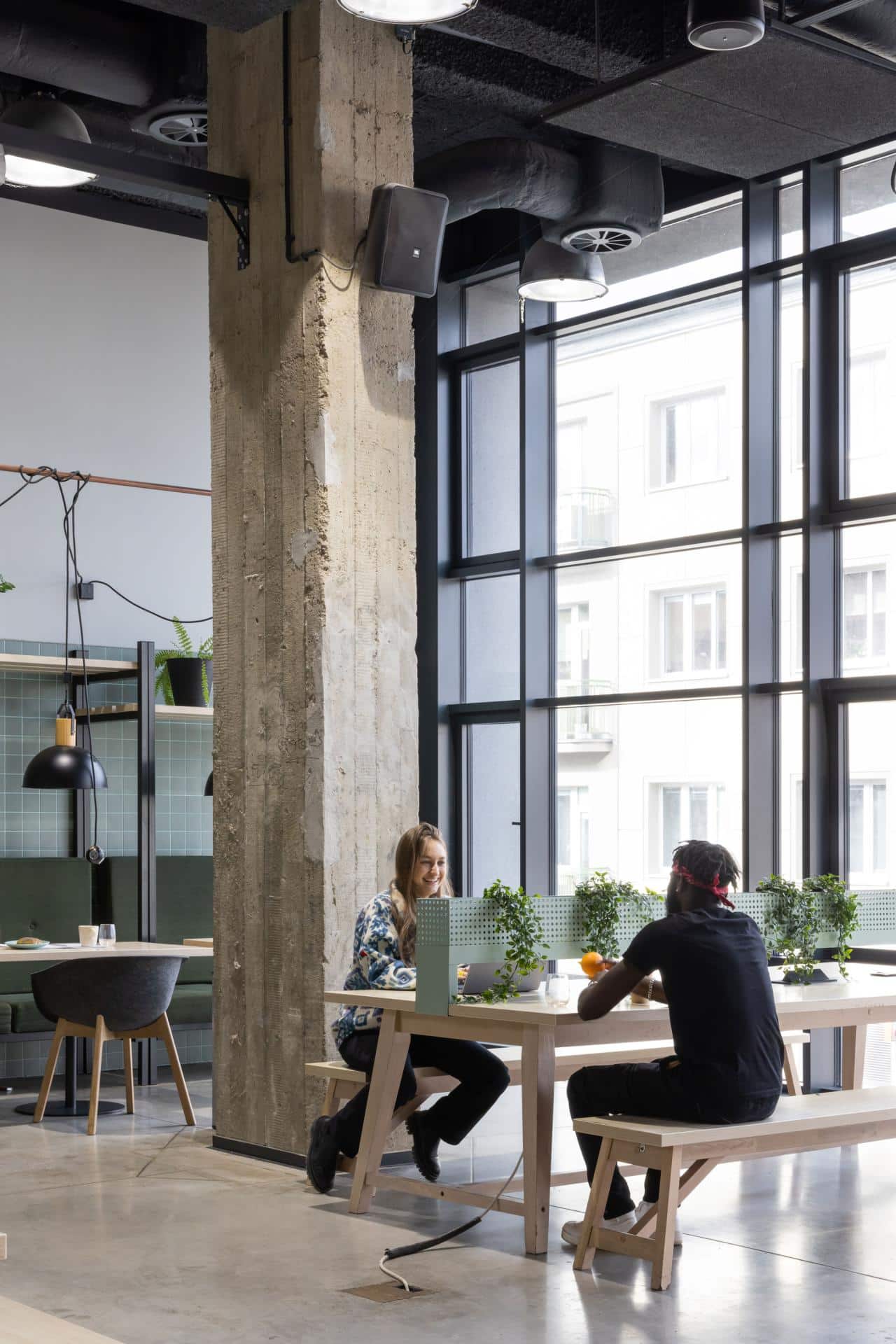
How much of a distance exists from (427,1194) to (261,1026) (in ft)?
4.04

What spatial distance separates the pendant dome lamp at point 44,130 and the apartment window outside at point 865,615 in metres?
3.96

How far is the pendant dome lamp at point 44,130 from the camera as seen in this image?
6.96 m

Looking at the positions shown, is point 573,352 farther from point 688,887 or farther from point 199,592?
point 688,887

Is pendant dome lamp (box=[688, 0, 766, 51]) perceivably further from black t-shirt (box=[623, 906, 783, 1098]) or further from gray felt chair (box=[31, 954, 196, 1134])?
gray felt chair (box=[31, 954, 196, 1134])

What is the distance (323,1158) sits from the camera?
546 cm

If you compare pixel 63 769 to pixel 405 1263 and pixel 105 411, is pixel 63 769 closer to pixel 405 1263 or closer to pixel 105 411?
pixel 105 411

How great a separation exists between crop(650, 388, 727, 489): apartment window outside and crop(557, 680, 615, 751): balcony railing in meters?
1.20

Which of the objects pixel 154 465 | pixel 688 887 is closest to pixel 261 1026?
pixel 688 887

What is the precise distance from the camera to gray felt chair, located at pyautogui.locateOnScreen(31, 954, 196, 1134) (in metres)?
6.85

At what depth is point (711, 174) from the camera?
850 cm

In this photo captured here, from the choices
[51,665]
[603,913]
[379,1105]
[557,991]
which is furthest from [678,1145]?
[51,665]

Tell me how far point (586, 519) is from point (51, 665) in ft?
10.1

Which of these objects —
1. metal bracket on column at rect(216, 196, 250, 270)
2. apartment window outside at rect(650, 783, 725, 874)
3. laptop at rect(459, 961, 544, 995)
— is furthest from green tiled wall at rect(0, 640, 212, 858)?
laptop at rect(459, 961, 544, 995)

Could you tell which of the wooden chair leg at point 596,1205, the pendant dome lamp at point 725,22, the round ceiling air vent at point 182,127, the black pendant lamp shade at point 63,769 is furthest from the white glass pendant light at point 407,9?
the black pendant lamp shade at point 63,769
